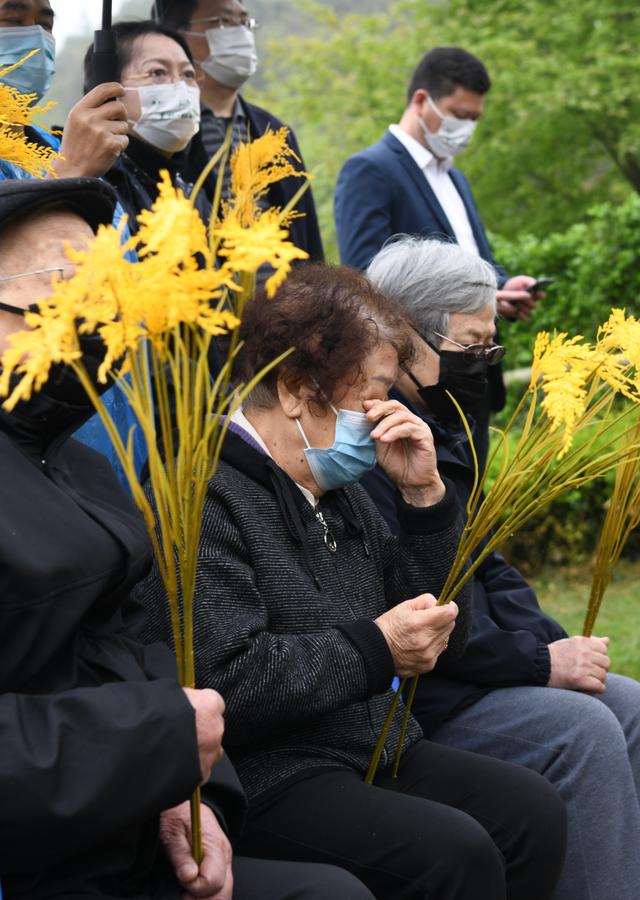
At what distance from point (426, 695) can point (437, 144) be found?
3.38 meters

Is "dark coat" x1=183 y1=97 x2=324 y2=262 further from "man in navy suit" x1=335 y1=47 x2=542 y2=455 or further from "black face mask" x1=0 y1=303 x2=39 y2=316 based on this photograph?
"black face mask" x1=0 y1=303 x2=39 y2=316

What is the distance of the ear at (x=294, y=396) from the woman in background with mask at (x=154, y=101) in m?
1.27

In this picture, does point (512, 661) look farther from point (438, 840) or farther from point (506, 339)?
point (506, 339)

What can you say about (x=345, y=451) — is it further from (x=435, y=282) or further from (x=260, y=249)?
(x=260, y=249)

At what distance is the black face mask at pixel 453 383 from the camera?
3877 millimetres

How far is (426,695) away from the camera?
11.7ft

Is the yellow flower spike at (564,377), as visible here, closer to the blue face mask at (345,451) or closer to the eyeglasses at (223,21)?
the blue face mask at (345,451)

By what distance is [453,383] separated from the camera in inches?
154

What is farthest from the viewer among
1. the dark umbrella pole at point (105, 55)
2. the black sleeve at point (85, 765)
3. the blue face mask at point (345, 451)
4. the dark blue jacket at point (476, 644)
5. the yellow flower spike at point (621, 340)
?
the dark umbrella pole at point (105, 55)

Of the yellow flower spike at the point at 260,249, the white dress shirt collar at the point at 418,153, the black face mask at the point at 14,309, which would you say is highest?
the yellow flower spike at the point at 260,249

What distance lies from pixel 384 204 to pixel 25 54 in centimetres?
228

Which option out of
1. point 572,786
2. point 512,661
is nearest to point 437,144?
point 512,661

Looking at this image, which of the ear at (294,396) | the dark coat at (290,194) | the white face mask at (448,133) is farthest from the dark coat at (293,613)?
the white face mask at (448,133)

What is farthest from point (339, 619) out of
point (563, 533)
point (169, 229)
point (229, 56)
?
point (563, 533)
